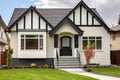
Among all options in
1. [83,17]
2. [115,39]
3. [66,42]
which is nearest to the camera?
[83,17]

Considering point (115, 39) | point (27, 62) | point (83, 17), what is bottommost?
point (27, 62)

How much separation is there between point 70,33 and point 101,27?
12.5ft

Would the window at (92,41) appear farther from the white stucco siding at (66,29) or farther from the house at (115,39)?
the house at (115,39)

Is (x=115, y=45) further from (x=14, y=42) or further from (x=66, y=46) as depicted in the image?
(x=14, y=42)

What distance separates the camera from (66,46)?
3909cm

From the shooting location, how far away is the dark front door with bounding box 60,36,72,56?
127 feet

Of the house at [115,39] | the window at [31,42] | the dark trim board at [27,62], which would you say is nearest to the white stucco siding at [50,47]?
the dark trim board at [27,62]

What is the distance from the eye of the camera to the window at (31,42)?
37.8 meters

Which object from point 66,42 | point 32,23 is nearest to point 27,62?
point 32,23

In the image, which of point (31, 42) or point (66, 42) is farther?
point (66, 42)

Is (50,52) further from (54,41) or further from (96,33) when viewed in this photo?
(96,33)

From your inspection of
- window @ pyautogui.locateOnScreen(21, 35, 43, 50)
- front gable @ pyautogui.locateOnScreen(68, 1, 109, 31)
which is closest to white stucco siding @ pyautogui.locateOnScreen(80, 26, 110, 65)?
front gable @ pyautogui.locateOnScreen(68, 1, 109, 31)

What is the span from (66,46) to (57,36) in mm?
1743

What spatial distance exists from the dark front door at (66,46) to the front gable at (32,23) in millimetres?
2470
